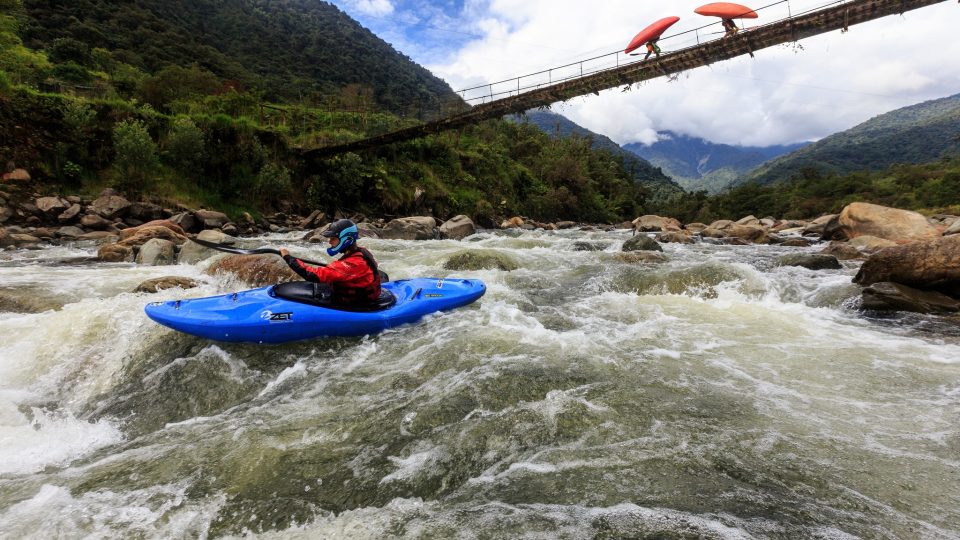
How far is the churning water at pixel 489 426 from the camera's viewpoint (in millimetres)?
2148

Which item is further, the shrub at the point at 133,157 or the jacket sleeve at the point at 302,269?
the shrub at the point at 133,157

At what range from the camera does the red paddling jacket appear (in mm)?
4543

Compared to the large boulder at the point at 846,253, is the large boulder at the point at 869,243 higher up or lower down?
lower down

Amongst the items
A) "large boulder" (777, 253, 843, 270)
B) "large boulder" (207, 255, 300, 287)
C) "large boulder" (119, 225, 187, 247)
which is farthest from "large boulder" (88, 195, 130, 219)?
"large boulder" (777, 253, 843, 270)

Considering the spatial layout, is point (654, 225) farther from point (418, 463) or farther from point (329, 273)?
point (418, 463)

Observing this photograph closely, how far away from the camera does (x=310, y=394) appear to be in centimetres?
355

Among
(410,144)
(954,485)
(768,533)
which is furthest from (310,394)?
(410,144)

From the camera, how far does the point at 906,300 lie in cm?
547

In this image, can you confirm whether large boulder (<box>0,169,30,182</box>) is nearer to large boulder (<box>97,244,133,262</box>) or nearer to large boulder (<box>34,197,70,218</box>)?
large boulder (<box>34,197,70,218</box>)

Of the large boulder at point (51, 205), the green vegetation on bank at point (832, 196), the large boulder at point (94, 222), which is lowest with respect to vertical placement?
the green vegetation on bank at point (832, 196)

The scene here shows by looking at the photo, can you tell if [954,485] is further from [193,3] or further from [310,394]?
[193,3]

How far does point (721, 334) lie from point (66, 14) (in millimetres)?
50227

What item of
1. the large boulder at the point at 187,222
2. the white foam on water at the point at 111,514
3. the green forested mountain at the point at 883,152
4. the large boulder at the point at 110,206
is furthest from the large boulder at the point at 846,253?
the green forested mountain at the point at 883,152

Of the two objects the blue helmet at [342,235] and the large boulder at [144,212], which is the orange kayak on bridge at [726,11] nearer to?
the blue helmet at [342,235]
